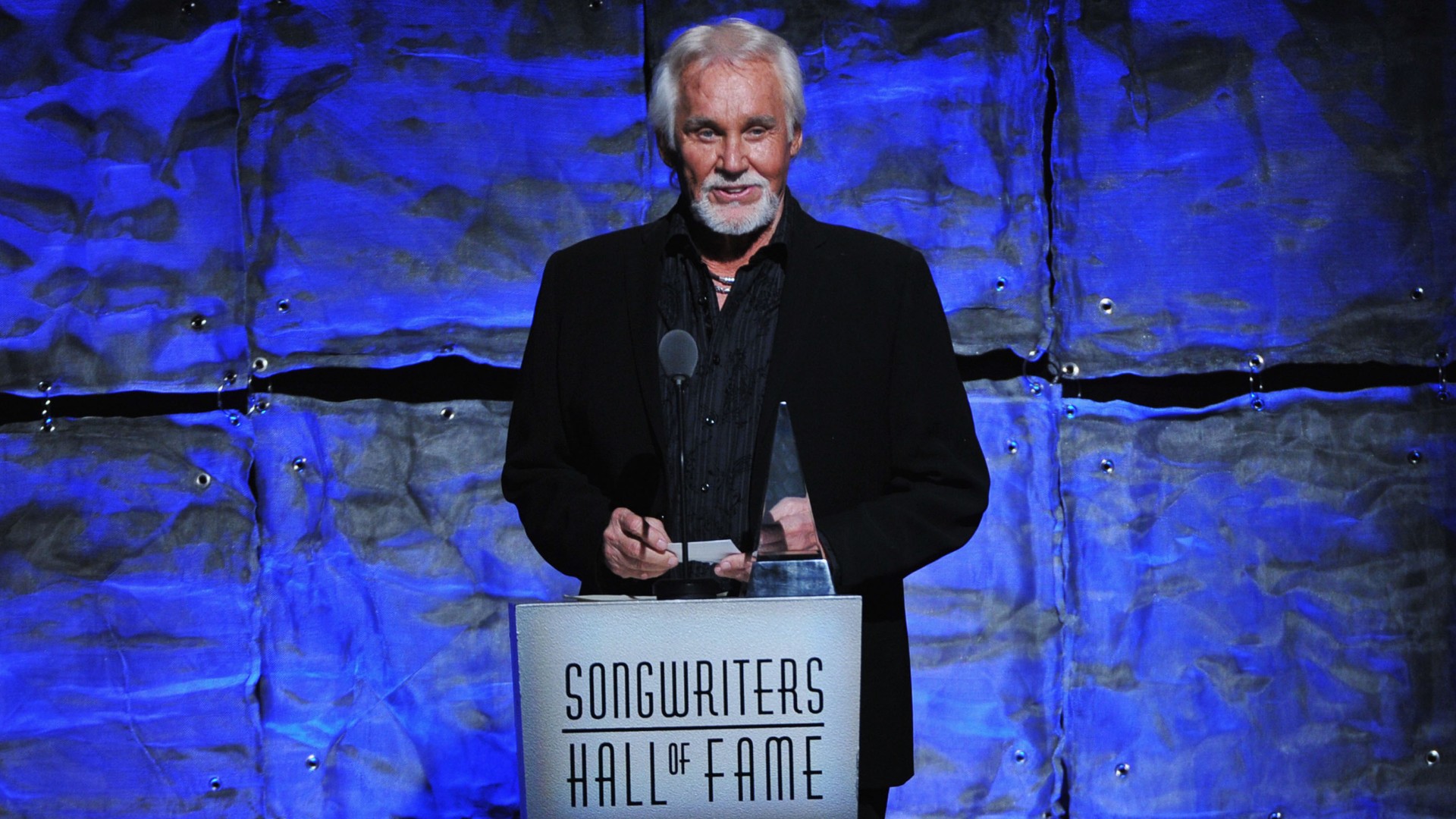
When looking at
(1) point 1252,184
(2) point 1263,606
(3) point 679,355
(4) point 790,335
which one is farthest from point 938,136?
(3) point 679,355

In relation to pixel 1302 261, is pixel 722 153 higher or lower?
higher

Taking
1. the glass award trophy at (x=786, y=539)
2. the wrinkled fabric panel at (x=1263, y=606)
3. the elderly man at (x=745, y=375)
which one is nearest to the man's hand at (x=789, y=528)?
the glass award trophy at (x=786, y=539)

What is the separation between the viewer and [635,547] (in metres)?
1.89

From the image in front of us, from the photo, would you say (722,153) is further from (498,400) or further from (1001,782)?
(1001,782)

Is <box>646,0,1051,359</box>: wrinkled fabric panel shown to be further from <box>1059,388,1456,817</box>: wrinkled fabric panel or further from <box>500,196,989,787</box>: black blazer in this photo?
<box>500,196,989,787</box>: black blazer

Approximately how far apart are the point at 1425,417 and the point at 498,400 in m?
2.15

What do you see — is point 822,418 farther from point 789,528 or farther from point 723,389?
point 789,528

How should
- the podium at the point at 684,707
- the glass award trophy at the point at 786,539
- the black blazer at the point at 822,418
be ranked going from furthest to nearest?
the black blazer at the point at 822,418, the glass award trophy at the point at 786,539, the podium at the point at 684,707

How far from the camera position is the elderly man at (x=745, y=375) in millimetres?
2164

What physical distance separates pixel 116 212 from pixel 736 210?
1.62 meters

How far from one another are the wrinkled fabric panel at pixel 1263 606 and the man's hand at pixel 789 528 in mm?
1492

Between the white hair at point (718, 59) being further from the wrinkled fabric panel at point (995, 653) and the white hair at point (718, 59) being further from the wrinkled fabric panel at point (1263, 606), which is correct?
the wrinkled fabric panel at point (1263, 606)

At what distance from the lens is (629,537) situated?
191 centimetres

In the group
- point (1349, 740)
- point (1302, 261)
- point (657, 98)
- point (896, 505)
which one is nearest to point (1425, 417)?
point (1302, 261)
